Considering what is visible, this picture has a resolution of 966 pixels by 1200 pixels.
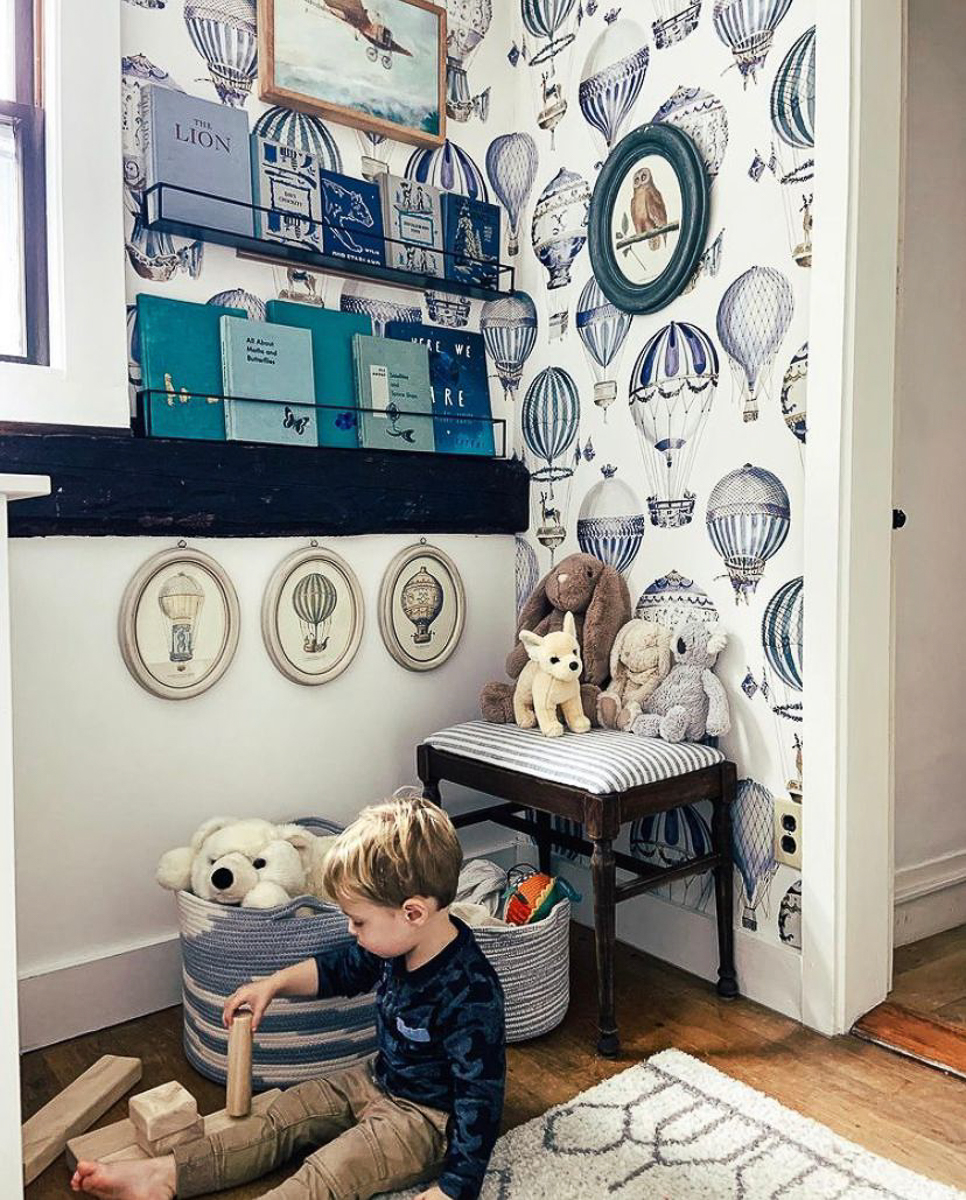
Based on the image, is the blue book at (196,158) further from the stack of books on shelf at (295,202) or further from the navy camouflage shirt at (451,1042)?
the navy camouflage shirt at (451,1042)

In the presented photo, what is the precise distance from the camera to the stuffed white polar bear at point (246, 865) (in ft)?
5.76

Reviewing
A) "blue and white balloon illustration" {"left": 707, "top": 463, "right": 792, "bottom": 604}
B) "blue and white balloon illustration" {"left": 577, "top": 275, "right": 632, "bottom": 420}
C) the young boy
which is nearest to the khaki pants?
the young boy

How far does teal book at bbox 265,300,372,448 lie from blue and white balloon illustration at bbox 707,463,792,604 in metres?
0.80

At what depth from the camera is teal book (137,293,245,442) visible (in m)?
1.94

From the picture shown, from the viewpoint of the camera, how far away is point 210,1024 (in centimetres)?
171

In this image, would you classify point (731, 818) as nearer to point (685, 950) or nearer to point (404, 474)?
point (685, 950)

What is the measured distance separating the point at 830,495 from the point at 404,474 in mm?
913

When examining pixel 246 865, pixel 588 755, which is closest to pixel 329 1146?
pixel 246 865

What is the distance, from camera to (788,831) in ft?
6.39

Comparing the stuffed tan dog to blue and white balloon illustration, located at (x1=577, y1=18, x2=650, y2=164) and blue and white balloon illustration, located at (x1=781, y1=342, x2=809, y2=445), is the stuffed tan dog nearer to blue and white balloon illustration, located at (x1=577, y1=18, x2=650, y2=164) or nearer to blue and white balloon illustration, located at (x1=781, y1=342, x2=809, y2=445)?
blue and white balloon illustration, located at (x1=781, y1=342, x2=809, y2=445)

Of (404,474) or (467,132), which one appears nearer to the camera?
(404,474)

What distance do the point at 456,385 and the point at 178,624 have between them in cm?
89

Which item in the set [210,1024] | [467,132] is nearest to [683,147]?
[467,132]

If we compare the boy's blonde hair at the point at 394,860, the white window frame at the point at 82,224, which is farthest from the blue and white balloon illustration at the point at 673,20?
the boy's blonde hair at the point at 394,860
